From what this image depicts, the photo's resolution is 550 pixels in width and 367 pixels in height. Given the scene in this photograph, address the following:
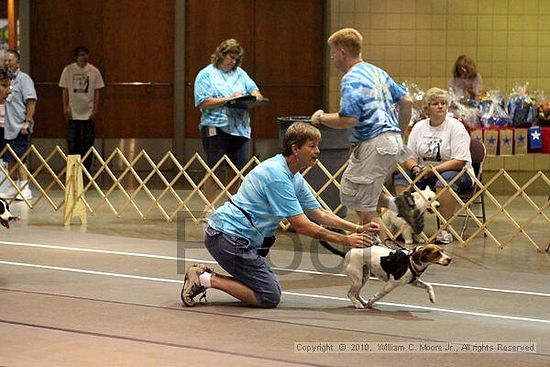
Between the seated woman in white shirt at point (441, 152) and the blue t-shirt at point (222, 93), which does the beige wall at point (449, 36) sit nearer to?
the blue t-shirt at point (222, 93)

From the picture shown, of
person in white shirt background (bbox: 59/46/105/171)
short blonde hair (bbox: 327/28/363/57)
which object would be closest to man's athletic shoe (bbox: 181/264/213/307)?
short blonde hair (bbox: 327/28/363/57)

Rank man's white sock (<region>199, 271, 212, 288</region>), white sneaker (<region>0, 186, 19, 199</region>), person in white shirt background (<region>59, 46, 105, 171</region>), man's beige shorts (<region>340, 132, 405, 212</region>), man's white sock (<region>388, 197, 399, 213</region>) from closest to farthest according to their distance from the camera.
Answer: man's white sock (<region>199, 271, 212, 288</region>) → man's beige shorts (<region>340, 132, 405, 212</region>) → man's white sock (<region>388, 197, 399, 213</region>) → white sneaker (<region>0, 186, 19, 199</region>) → person in white shirt background (<region>59, 46, 105, 171</region>)

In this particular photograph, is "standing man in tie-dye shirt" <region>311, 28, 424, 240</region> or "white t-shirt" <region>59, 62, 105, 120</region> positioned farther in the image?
"white t-shirt" <region>59, 62, 105, 120</region>

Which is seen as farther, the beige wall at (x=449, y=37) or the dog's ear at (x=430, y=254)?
the beige wall at (x=449, y=37)

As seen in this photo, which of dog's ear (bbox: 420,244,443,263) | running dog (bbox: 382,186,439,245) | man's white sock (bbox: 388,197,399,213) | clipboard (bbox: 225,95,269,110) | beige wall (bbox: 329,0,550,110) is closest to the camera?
dog's ear (bbox: 420,244,443,263)

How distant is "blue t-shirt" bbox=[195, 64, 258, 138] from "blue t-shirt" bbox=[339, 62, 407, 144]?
251 cm

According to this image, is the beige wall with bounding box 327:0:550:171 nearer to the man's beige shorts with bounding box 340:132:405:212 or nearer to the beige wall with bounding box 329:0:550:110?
the beige wall with bounding box 329:0:550:110

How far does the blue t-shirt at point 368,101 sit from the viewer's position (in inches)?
266

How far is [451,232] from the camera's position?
8.87 meters

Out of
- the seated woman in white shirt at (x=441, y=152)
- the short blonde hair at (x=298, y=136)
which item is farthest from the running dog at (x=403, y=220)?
the short blonde hair at (x=298, y=136)

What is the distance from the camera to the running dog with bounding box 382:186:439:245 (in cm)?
838

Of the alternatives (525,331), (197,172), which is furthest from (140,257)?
(197,172)

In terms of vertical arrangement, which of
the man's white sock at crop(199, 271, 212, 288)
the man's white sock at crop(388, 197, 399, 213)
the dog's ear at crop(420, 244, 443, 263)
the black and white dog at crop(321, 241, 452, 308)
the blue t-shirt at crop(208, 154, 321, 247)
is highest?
the blue t-shirt at crop(208, 154, 321, 247)

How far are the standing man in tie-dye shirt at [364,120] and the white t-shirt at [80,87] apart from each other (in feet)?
21.7
